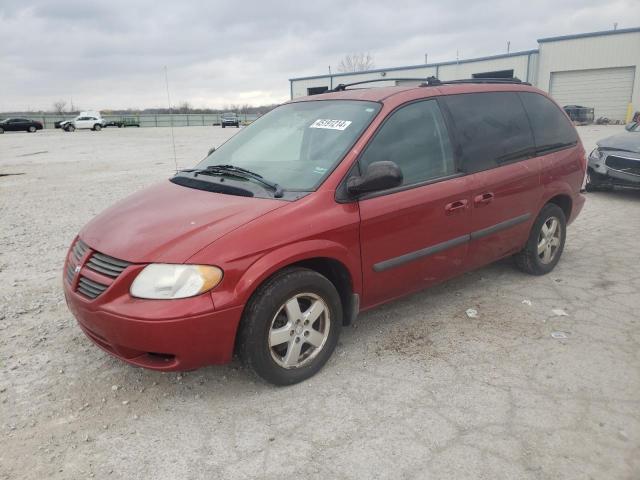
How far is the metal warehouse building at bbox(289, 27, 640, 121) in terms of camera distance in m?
31.5

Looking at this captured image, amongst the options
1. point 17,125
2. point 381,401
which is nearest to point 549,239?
point 381,401

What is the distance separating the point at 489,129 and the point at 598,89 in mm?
34599

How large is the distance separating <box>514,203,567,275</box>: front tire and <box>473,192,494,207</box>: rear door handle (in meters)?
0.90

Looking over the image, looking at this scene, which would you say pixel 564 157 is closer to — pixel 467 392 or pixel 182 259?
pixel 467 392

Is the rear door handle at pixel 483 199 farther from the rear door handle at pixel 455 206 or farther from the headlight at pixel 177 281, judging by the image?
the headlight at pixel 177 281

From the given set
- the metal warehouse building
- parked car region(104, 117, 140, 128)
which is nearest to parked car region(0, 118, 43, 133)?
parked car region(104, 117, 140, 128)

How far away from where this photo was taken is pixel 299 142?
373 centimetres

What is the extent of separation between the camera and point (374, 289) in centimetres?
347

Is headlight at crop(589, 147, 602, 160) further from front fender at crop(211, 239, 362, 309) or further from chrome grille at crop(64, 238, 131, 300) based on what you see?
chrome grille at crop(64, 238, 131, 300)

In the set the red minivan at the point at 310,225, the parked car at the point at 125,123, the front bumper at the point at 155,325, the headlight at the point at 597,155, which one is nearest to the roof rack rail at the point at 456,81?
the red minivan at the point at 310,225

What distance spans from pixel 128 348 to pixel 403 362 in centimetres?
172

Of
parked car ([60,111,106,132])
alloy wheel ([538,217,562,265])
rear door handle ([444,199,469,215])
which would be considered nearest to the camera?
rear door handle ([444,199,469,215])

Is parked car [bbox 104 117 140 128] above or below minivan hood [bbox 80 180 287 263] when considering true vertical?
above

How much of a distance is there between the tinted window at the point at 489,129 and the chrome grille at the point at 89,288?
2.67 m
